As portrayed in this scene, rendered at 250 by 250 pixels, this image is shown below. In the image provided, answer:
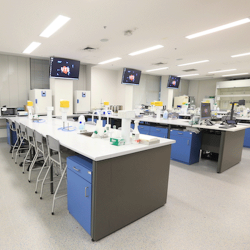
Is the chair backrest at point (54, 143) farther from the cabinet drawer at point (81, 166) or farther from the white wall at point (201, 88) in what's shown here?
the white wall at point (201, 88)

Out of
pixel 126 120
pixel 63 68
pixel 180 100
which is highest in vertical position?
pixel 63 68

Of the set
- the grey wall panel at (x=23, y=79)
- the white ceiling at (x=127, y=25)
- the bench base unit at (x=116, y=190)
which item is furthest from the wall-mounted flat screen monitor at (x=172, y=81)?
the bench base unit at (x=116, y=190)

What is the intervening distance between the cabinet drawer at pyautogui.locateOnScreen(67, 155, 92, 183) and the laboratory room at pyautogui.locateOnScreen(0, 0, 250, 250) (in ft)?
0.04

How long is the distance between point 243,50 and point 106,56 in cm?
401

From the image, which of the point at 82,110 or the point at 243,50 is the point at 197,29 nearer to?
the point at 243,50

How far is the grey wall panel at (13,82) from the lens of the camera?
20.9 ft

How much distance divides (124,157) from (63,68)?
5.34 metres

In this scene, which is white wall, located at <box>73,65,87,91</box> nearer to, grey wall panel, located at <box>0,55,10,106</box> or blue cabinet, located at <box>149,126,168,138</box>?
grey wall panel, located at <box>0,55,10,106</box>

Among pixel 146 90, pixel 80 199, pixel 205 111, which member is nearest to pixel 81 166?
pixel 80 199

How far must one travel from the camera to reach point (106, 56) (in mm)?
5922

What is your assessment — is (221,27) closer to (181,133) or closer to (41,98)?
(181,133)

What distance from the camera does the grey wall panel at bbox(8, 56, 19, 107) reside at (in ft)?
20.9

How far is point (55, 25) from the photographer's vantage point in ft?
11.5

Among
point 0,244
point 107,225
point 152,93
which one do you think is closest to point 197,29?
point 107,225
